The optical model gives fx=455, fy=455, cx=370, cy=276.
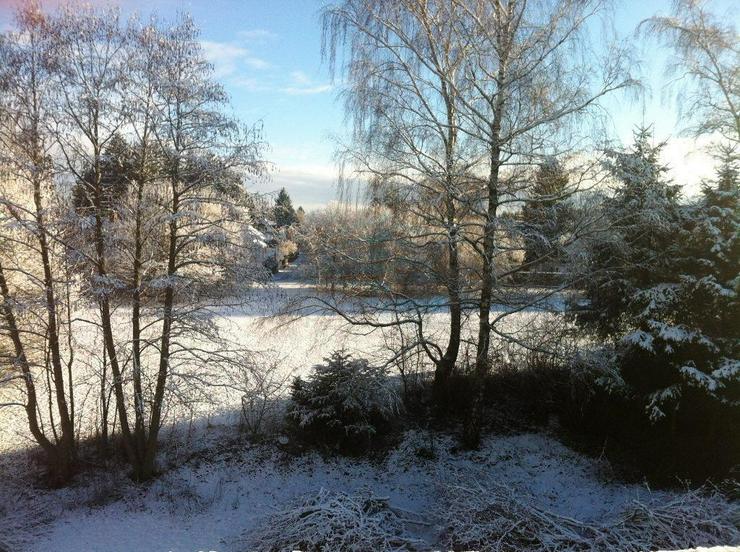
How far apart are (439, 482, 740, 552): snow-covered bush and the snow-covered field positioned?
0.07 metres

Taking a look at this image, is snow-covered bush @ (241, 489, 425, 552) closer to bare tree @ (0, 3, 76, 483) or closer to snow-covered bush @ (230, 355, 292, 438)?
snow-covered bush @ (230, 355, 292, 438)

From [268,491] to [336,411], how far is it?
1.87 metres

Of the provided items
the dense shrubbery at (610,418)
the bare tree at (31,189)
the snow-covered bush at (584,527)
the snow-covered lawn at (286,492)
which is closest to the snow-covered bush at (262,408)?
the snow-covered lawn at (286,492)

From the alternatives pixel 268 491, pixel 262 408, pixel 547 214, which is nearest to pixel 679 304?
pixel 547 214

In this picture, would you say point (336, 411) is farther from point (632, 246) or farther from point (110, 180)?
point (632, 246)

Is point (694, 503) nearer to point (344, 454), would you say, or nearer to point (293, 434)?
point (344, 454)

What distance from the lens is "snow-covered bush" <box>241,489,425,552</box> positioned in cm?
579

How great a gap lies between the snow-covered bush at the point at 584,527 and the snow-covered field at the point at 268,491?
71 millimetres

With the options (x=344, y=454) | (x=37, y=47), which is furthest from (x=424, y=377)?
(x=37, y=47)

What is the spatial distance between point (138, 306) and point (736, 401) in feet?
32.5

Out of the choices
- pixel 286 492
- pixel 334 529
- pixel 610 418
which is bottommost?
pixel 286 492

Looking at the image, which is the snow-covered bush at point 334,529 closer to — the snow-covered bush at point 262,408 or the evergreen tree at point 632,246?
the snow-covered bush at point 262,408

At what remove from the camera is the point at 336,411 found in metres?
9.02

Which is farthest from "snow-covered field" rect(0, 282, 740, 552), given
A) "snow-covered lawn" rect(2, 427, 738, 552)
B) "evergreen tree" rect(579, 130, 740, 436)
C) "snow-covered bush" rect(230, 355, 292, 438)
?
"evergreen tree" rect(579, 130, 740, 436)
